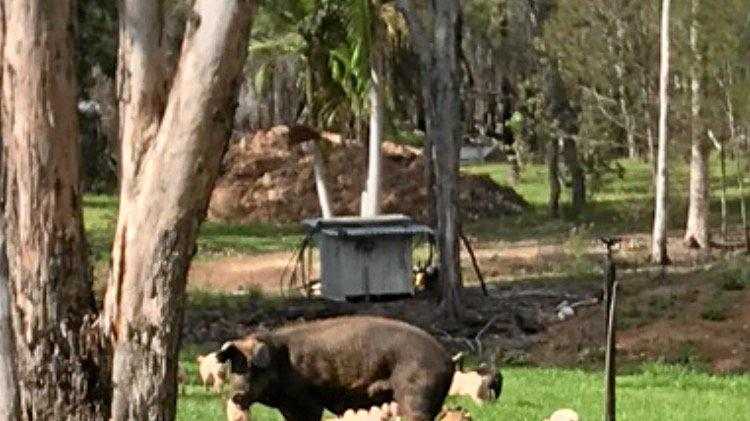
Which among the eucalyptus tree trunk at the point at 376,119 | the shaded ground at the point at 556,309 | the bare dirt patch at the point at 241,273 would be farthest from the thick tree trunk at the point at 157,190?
the eucalyptus tree trunk at the point at 376,119

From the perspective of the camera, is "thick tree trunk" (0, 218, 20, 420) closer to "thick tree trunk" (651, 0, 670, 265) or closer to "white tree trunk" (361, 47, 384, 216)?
"white tree trunk" (361, 47, 384, 216)

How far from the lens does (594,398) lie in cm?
1341

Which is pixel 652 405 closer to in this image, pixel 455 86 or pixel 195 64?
pixel 195 64

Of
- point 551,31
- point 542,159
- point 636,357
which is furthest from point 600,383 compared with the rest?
point 542,159

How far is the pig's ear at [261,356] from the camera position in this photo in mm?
8164

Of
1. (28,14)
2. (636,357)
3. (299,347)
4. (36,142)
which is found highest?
(28,14)

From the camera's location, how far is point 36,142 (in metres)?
6.82

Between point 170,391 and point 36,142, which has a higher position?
point 36,142

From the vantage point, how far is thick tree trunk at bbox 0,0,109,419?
22.3 ft

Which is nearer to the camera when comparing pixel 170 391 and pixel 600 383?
pixel 170 391

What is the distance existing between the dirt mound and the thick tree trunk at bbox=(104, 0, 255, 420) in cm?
3429

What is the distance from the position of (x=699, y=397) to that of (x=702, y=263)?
17.2 m

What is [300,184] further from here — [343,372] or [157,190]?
[157,190]

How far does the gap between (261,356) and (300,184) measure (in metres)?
34.7
